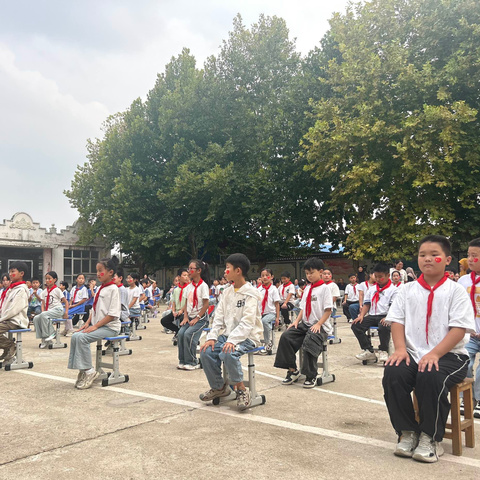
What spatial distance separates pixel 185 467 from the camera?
11.2 feet

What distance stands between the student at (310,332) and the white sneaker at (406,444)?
233cm

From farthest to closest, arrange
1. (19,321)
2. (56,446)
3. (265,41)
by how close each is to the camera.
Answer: (265,41)
(19,321)
(56,446)

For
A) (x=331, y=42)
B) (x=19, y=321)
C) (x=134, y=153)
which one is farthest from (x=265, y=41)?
(x=19, y=321)

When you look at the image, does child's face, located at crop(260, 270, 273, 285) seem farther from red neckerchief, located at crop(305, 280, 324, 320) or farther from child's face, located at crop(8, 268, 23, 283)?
child's face, located at crop(8, 268, 23, 283)

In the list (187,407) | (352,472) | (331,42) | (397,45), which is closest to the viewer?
(352,472)

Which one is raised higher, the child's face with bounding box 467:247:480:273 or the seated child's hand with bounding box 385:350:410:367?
the child's face with bounding box 467:247:480:273

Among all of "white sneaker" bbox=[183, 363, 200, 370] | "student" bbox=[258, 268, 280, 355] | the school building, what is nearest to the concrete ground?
"white sneaker" bbox=[183, 363, 200, 370]

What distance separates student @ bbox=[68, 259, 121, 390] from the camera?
611 centimetres

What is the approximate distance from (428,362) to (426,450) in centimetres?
65

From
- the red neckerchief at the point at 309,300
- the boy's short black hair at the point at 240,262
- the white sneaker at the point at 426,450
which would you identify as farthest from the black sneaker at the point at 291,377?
the white sneaker at the point at 426,450

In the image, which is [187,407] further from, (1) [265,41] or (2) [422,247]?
(1) [265,41]

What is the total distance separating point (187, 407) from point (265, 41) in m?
27.5

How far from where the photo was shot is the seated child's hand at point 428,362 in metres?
3.53

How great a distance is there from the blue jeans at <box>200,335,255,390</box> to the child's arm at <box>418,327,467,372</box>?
189cm
